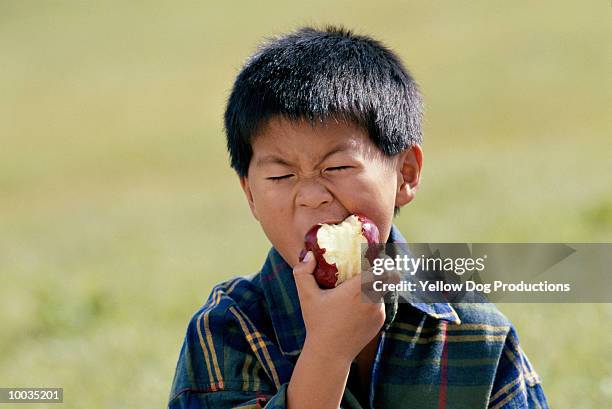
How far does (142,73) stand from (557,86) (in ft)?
29.9

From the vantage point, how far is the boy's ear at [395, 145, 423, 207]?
3383 mm

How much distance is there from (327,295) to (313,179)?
35cm

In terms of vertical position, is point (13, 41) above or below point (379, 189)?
above

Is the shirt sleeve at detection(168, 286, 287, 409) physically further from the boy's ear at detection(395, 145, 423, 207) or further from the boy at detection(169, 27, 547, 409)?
the boy's ear at detection(395, 145, 423, 207)

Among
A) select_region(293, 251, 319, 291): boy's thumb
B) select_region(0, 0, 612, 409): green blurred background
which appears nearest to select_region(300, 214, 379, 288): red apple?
select_region(293, 251, 319, 291): boy's thumb

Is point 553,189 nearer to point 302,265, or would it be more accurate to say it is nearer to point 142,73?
point 302,265

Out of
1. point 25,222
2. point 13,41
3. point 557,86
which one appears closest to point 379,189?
point 25,222

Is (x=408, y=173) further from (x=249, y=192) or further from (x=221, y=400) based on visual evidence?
(x=221, y=400)

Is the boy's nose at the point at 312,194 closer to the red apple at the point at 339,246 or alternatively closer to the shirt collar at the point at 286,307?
the red apple at the point at 339,246

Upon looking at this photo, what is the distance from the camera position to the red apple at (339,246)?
295cm

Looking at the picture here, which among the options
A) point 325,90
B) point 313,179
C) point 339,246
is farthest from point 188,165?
point 339,246

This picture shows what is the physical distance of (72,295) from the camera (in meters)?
6.91

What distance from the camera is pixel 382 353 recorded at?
11.2 ft

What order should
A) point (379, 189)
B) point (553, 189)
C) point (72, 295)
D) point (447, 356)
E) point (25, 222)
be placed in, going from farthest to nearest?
point (25, 222) → point (553, 189) → point (72, 295) → point (447, 356) → point (379, 189)
